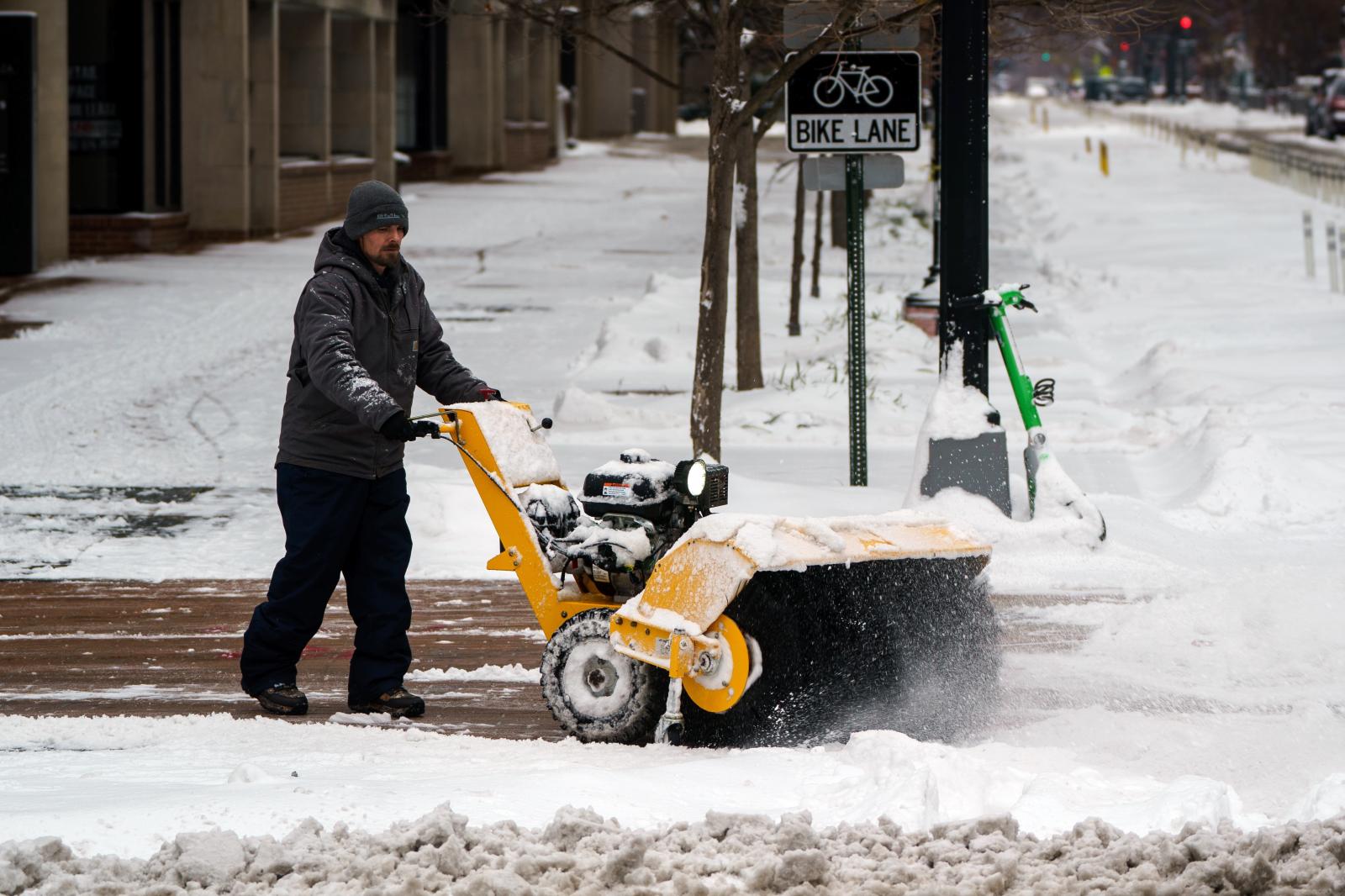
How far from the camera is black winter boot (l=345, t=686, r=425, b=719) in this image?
5988 mm

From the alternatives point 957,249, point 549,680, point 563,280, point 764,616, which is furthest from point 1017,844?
point 563,280

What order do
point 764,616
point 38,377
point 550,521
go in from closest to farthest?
1. point 764,616
2. point 550,521
3. point 38,377

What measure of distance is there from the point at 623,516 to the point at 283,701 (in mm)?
1302

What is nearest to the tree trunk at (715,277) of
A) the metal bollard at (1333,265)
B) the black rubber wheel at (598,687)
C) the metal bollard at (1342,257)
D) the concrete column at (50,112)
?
the black rubber wheel at (598,687)

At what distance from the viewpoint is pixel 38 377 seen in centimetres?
1360

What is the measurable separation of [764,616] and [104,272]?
17.4m

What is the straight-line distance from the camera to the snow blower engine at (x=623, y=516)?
5.59m

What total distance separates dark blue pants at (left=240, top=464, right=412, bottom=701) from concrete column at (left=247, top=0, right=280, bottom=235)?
20.7 meters

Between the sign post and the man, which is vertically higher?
the sign post

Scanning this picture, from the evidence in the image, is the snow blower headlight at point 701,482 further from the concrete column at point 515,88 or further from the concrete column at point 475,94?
the concrete column at point 515,88

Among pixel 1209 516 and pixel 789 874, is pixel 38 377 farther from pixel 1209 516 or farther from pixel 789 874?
pixel 789 874

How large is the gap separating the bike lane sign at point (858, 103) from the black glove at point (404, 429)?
4397 millimetres

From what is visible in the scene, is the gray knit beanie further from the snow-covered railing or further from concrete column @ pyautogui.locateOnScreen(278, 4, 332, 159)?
the snow-covered railing

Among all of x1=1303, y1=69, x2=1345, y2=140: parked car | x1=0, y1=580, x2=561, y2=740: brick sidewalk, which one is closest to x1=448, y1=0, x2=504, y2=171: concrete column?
x1=1303, y1=69, x2=1345, y2=140: parked car
